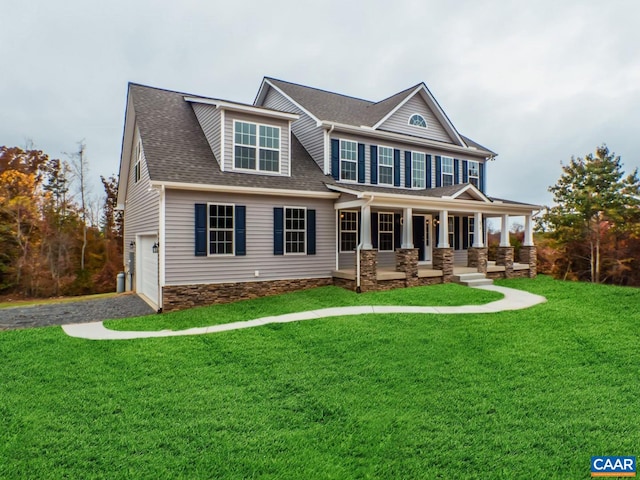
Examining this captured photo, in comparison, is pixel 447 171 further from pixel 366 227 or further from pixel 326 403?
pixel 326 403

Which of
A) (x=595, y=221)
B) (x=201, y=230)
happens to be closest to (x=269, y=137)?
(x=201, y=230)

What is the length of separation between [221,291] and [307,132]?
7895mm

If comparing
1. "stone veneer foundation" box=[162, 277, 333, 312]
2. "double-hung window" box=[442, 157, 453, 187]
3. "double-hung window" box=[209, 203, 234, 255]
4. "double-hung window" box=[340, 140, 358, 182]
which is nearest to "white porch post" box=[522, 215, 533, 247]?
"double-hung window" box=[442, 157, 453, 187]

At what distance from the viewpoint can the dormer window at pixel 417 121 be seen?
16.9 metres

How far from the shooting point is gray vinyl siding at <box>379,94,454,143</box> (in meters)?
16.3

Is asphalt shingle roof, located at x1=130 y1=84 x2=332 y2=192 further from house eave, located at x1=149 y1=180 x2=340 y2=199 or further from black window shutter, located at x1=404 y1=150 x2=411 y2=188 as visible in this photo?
black window shutter, located at x1=404 y1=150 x2=411 y2=188

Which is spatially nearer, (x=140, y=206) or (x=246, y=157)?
(x=246, y=157)

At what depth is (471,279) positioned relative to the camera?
14.1m

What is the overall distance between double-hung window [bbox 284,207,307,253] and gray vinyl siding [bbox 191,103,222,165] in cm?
304

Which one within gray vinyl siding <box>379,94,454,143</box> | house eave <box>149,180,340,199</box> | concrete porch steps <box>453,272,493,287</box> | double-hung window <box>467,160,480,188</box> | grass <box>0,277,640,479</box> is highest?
gray vinyl siding <box>379,94,454,143</box>

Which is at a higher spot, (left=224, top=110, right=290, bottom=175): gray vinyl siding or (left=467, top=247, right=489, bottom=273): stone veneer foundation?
(left=224, top=110, right=290, bottom=175): gray vinyl siding

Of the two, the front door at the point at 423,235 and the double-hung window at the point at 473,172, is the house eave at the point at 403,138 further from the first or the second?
the front door at the point at 423,235

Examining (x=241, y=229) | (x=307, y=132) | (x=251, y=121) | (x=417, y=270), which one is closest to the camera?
(x=241, y=229)

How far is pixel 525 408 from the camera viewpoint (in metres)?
4.53
